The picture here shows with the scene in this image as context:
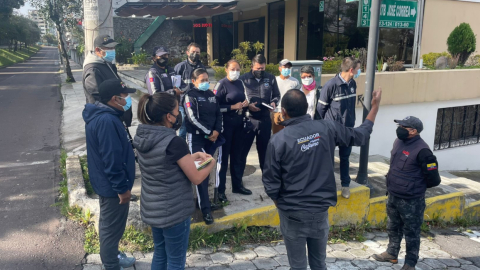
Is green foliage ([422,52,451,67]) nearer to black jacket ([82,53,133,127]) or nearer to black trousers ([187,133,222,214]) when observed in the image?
black trousers ([187,133,222,214])

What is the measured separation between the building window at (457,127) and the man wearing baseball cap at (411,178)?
7.75m

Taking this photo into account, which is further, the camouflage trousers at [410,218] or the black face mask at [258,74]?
the black face mask at [258,74]

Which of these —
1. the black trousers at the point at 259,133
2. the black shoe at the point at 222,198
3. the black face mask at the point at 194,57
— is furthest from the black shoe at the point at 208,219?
the black face mask at the point at 194,57

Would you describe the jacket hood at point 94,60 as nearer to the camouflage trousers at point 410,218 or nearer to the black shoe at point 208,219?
the black shoe at point 208,219

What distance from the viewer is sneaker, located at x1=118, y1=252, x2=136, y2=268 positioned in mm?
3645

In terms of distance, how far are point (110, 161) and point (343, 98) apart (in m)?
3.16

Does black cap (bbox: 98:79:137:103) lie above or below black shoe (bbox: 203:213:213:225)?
above

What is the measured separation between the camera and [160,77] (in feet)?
18.1

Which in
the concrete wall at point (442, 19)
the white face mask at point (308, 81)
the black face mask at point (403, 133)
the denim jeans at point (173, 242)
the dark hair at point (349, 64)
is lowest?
the denim jeans at point (173, 242)

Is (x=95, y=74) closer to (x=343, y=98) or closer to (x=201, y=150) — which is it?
(x=201, y=150)

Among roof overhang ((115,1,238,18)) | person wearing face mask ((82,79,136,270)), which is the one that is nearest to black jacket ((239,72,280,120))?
person wearing face mask ((82,79,136,270))

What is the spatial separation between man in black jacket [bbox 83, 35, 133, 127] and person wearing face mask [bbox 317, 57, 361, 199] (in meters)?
2.64

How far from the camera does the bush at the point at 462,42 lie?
1269cm

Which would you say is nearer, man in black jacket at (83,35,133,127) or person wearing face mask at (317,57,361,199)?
man in black jacket at (83,35,133,127)
